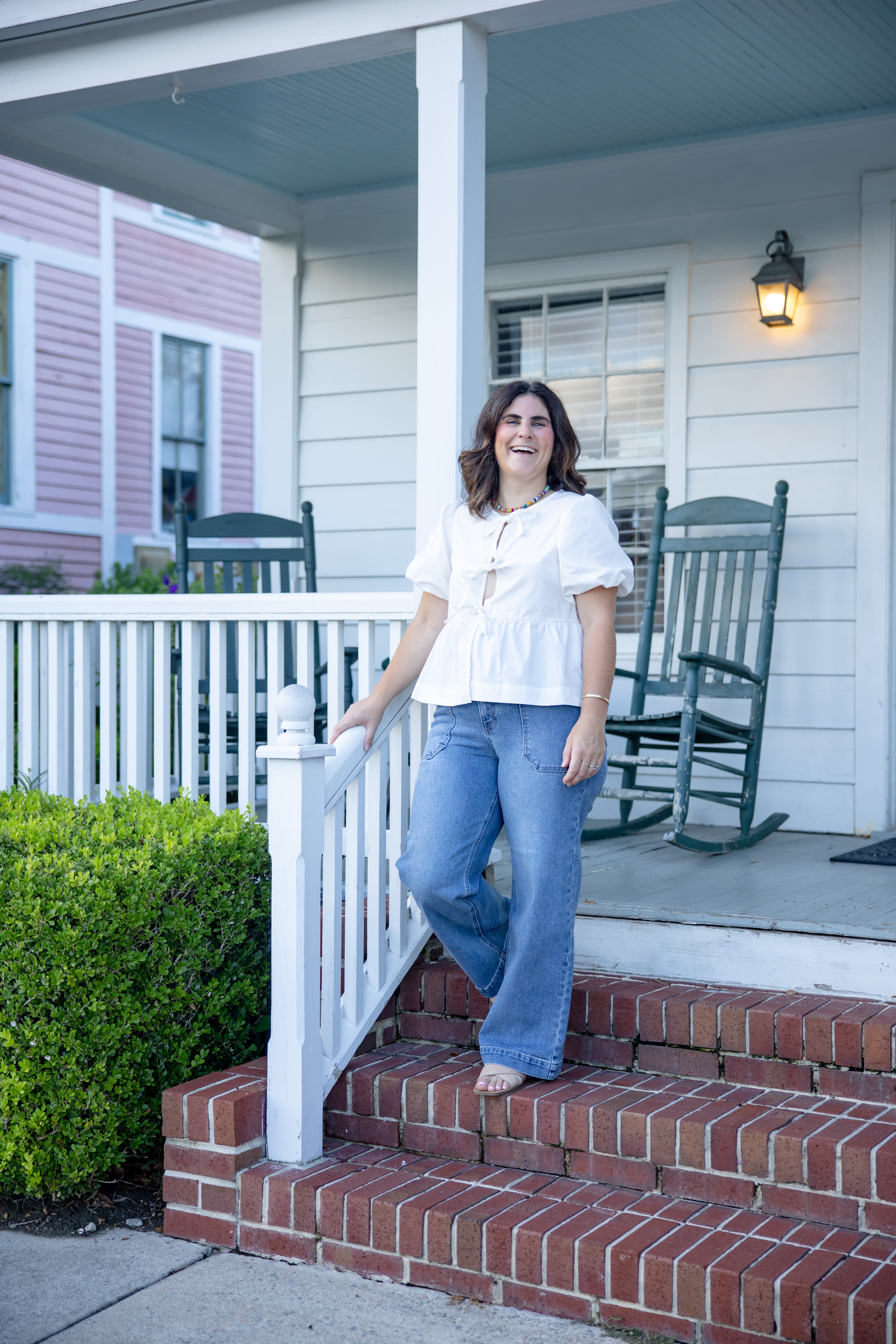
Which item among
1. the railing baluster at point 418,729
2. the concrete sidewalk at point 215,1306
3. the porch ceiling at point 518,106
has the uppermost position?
the porch ceiling at point 518,106

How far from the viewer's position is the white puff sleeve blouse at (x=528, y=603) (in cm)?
263

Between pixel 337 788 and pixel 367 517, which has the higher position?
pixel 367 517

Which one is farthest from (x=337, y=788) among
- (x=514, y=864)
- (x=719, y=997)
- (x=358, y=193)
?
(x=358, y=193)

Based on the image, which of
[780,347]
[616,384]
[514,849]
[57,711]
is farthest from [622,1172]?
[616,384]

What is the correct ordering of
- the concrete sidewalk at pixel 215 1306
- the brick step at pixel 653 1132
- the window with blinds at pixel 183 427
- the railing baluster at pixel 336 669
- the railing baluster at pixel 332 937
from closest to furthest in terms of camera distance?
the concrete sidewalk at pixel 215 1306
the brick step at pixel 653 1132
the railing baluster at pixel 332 937
the railing baluster at pixel 336 669
the window with blinds at pixel 183 427

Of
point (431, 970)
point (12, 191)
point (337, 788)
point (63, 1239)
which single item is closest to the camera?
point (63, 1239)

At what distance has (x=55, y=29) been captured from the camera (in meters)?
3.58

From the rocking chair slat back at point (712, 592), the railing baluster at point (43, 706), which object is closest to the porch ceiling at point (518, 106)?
the rocking chair slat back at point (712, 592)

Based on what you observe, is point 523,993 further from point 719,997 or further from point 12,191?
point 12,191

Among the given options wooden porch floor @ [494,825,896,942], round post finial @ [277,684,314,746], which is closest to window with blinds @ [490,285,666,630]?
wooden porch floor @ [494,825,896,942]

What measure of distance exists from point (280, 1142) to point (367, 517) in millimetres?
3182

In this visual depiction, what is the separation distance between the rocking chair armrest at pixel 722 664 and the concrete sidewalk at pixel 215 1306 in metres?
2.02

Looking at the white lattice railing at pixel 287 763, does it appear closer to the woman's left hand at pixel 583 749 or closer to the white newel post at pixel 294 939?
the white newel post at pixel 294 939

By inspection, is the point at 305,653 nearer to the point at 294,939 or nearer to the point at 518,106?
the point at 294,939
